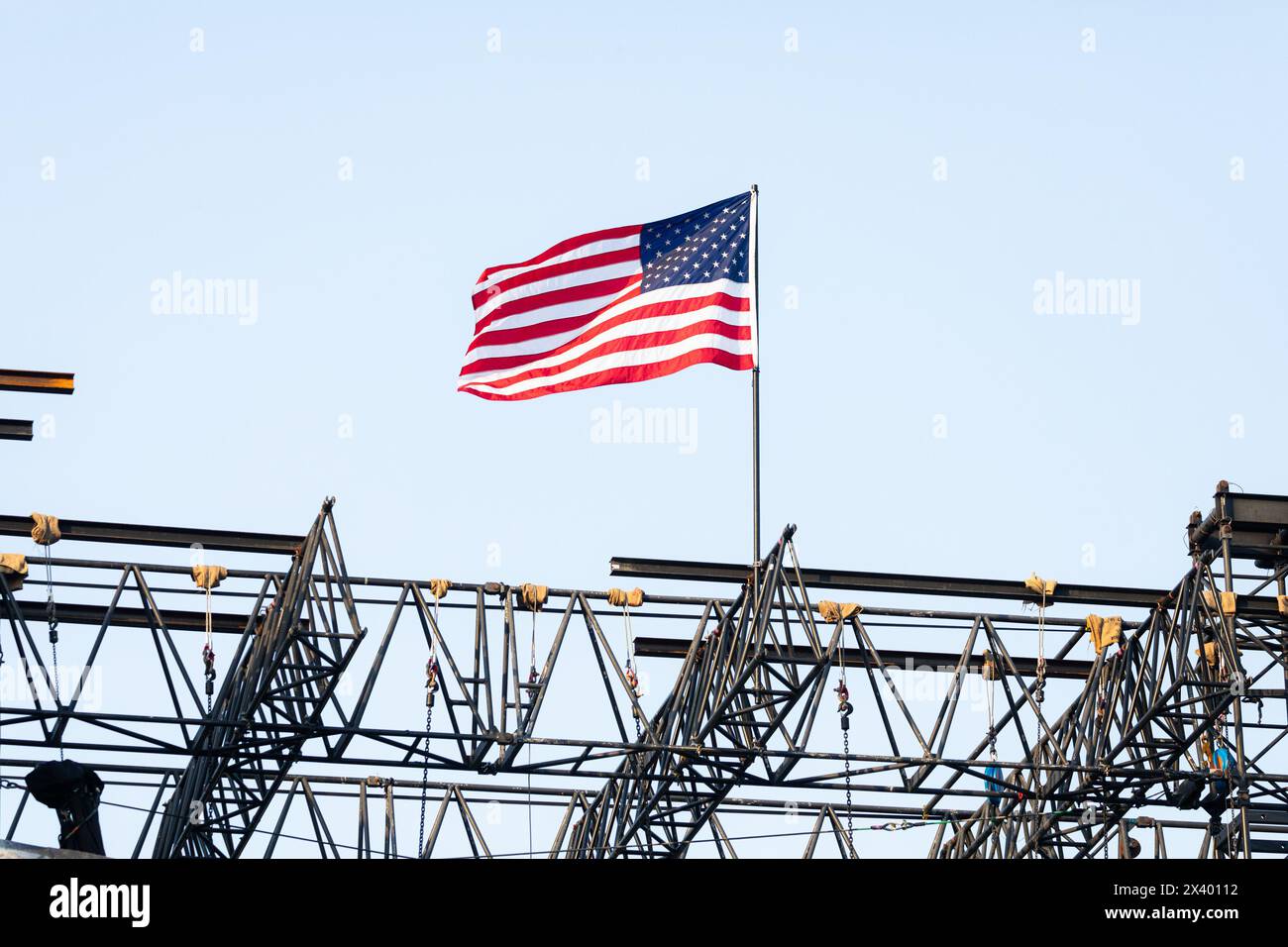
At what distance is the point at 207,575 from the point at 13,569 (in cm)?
246

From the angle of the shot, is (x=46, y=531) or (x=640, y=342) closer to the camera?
(x=46, y=531)

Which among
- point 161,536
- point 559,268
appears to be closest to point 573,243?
point 559,268

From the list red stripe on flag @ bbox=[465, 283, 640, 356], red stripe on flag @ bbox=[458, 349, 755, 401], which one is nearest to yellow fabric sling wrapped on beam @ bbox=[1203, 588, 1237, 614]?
red stripe on flag @ bbox=[458, 349, 755, 401]

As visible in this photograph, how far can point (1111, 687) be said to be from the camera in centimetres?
3155

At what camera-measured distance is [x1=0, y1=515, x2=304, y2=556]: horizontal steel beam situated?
1140 inches

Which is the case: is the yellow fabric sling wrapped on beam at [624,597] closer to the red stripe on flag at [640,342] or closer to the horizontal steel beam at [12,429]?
the red stripe on flag at [640,342]

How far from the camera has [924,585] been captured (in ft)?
104

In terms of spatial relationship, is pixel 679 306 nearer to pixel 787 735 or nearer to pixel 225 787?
pixel 787 735

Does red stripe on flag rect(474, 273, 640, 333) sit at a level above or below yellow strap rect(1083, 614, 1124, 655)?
above

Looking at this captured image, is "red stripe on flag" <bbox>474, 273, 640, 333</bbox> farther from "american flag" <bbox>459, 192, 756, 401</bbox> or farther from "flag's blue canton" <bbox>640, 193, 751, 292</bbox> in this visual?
"flag's blue canton" <bbox>640, 193, 751, 292</bbox>

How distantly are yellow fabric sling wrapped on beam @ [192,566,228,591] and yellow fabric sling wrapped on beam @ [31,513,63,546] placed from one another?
5.83 feet

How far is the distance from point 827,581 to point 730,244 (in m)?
4.69

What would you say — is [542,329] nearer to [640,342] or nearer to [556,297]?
[556,297]
